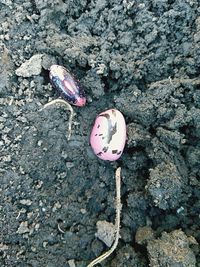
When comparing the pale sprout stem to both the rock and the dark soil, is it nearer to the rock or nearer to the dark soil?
the dark soil

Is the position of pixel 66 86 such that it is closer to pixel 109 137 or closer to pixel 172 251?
pixel 109 137

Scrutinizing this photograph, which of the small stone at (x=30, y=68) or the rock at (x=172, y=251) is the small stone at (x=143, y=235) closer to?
the rock at (x=172, y=251)

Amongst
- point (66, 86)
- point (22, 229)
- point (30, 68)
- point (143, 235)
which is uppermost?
point (30, 68)

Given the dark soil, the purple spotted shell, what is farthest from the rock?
the purple spotted shell

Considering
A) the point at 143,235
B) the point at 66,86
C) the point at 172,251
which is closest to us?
the point at 172,251

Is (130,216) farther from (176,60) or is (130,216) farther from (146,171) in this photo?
(176,60)

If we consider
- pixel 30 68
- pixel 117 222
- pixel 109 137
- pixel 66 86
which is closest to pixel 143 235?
pixel 117 222
